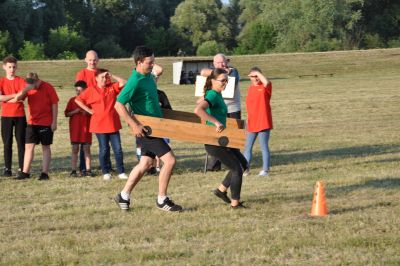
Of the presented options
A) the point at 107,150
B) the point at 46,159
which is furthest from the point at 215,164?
the point at 46,159

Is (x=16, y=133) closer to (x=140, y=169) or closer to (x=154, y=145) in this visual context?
(x=140, y=169)

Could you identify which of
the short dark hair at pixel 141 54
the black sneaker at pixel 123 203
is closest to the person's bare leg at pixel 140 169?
the black sneaker at pixel 123 203

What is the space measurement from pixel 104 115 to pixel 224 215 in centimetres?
397

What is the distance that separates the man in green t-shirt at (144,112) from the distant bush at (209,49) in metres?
72.8

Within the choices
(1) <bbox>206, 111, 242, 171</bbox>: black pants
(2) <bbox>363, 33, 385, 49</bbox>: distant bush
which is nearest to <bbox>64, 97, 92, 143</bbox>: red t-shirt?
(1) <bbox>206, 111, 242, 171</bbox>: black pants

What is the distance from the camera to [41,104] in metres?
12.6

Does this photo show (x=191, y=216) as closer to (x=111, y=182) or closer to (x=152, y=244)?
(x=152, y=244)

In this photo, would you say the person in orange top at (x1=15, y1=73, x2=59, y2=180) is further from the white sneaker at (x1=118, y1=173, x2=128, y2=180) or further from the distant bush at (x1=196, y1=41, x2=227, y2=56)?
the distant bush at (x1=196, y1=41, x2=227, y2=56)

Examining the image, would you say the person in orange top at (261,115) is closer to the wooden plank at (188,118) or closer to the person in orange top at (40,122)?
the wooden plank at (188,118)

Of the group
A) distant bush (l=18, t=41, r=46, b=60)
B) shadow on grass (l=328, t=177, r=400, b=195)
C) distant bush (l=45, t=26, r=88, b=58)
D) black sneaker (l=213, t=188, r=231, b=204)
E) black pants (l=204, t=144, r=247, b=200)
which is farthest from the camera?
distant bush (l=45, t=26, r=88, b=58)

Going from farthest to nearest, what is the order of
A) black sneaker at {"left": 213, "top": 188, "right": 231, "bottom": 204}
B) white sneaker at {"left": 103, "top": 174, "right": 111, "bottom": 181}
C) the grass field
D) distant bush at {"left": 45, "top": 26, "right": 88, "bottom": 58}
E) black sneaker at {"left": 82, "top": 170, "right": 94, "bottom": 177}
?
distant bush at {"left": 45, "top": 26, "right": 88, "bottom": 58}
black sneaker at {"left": 82, "top": 170, "right": 94, "bottom": 177}
white sneaker at {"left": 103, "top": 174, "right": 111, "bottom": 181}
black sneaker at {"left": 213, "top": 188, "right": 231, "bottom": 204}
the grass field

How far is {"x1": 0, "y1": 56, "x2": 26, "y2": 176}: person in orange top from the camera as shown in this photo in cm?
1244

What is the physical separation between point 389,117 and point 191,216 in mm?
16235

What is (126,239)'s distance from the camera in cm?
772
